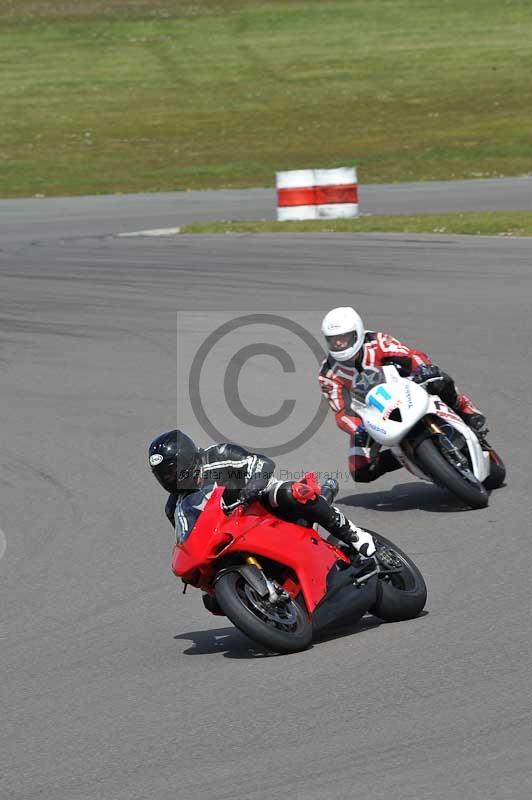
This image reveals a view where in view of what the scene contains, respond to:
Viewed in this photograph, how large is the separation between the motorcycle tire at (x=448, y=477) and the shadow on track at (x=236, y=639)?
1.91 meters

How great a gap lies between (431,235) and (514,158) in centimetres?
1265

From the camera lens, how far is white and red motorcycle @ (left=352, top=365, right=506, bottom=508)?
924cm

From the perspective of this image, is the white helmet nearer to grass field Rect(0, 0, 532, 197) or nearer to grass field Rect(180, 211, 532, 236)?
grass field Rect(180, 211, 532, 236)

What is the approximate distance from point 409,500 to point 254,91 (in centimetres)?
3550

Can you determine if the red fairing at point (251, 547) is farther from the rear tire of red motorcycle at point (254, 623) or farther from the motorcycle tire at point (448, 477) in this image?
the motorcycle tire at point (448, 477)

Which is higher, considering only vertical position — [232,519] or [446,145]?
[446,145]

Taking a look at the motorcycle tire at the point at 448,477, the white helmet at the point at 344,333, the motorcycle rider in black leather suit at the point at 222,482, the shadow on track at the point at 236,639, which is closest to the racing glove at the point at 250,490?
the motorcycle rider in black leather suit at the point at 222,482

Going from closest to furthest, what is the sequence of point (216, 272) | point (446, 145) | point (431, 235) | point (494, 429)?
point (494, 429) → point (216, 272) → point (431, 235) → point (446, 145)

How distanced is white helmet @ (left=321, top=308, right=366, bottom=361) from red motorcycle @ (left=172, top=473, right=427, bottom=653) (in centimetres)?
272

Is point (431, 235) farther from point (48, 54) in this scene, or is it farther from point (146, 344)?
point (48, 54)

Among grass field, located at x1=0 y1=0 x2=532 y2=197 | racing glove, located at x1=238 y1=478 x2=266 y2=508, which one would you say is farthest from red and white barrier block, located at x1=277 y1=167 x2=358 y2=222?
racing glove, located at x1=238 y1=478 x2=266 y2=508

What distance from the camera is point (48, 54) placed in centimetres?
5022

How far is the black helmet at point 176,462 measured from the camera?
22.6ft

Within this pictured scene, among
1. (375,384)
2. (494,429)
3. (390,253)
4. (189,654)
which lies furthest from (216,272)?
(189,654)
